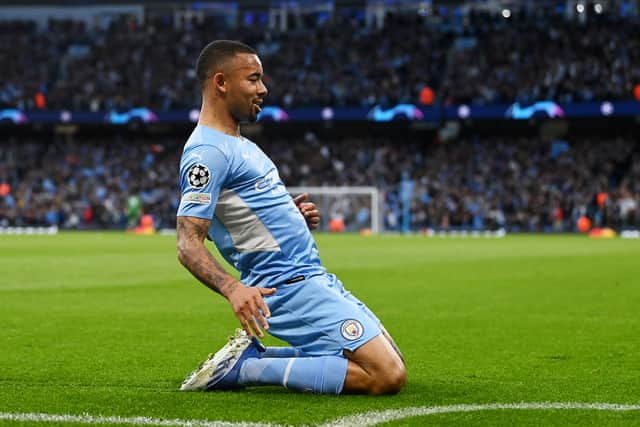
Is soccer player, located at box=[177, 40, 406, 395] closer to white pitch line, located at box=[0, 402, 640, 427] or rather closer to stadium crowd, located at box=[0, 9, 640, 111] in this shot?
white pitch line, located at box=[0, 402, 640, 427]

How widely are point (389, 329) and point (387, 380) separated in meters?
4.75

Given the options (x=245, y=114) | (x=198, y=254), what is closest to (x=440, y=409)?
(x=198, y=254)

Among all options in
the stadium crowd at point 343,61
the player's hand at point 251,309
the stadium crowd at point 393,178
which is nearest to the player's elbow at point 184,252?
the player's hand at point 251,309

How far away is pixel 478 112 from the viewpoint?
49188mm

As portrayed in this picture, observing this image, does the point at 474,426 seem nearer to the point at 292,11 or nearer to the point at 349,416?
the point at 349,416

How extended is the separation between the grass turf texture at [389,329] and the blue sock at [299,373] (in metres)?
0.08

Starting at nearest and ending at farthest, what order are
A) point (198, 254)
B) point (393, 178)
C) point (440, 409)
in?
point (440, 409) < point (198, 254) < point (393, 178)

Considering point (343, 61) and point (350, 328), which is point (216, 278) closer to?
point (350, 328)

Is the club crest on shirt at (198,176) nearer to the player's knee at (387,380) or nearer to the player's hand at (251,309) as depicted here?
the player's hand at (251,309)

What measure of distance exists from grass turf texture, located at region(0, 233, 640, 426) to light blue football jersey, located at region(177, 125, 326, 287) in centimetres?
75

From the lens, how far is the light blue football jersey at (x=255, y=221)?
6.12m

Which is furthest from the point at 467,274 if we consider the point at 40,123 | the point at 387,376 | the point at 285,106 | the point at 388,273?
the point at 40,123

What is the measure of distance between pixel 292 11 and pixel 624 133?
2095 cm

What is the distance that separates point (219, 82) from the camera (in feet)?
20.2
